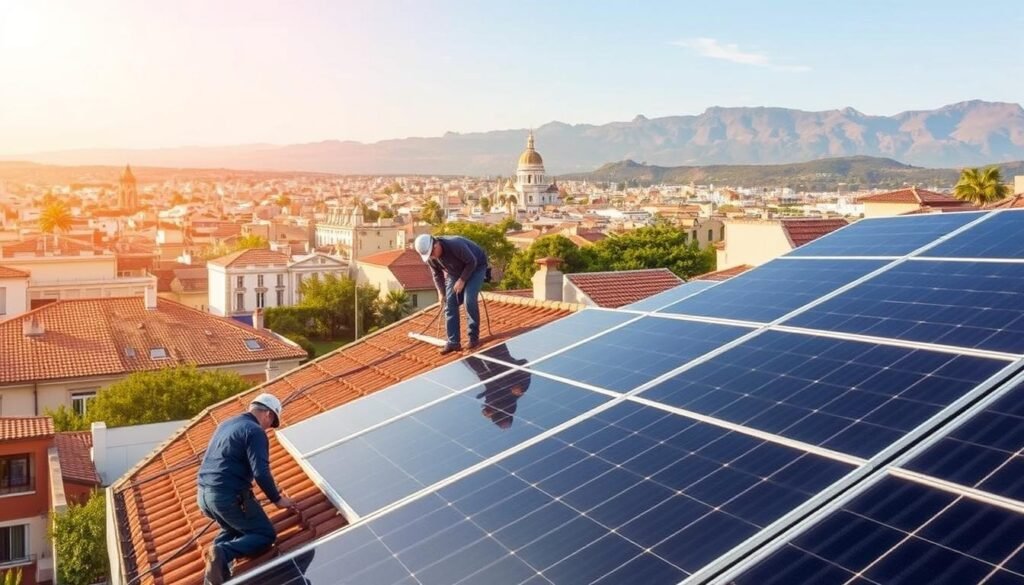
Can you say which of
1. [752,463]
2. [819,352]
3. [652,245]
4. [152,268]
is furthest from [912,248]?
[152,268]

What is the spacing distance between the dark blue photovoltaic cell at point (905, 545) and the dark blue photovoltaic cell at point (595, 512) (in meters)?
0.41

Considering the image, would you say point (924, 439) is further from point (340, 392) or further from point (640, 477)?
point (340, 392)

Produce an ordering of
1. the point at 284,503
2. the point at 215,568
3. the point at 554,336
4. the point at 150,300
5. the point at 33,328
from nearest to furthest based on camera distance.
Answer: the point at 215,568 → the point at 284,503 → the point at 554,336 → the point at 33,328 → the point at 150,300

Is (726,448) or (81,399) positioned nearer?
(726,448)

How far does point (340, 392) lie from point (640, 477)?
817 centimetres

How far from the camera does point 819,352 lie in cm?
864

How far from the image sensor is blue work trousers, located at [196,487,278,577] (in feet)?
26.2

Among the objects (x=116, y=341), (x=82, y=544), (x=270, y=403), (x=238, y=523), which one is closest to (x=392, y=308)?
(x=116, y=341)

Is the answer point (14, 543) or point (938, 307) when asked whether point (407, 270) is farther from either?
point (938, 307)

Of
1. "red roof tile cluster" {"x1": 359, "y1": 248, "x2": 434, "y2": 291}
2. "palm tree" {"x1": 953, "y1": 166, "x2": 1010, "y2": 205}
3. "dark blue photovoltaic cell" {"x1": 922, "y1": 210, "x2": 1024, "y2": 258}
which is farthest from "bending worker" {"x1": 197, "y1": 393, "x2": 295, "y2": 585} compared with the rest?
"red roof tile cluster" {"x1": 359, "y1": 248, "x2": 434, "y2": 291}

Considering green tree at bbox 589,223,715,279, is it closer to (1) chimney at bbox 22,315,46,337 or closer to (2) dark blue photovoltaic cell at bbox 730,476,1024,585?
(1) chimney at bbox 22,315,46,337

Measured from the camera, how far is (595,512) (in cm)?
667

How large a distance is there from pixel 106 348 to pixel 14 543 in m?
16.6

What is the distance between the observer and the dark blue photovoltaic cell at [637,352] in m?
9.67
